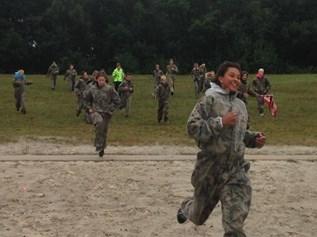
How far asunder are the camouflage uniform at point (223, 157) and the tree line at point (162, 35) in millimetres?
66011

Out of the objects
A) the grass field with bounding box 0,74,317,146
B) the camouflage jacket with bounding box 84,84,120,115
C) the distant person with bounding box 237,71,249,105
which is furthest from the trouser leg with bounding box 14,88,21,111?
the camouflage jacket with bounding box 84,84,120,115

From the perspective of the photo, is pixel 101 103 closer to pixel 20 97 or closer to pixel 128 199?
pixel 128 199

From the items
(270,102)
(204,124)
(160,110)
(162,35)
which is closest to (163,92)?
(160,110)

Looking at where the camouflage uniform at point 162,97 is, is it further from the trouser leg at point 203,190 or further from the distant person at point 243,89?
the trouser leg at point 203,190

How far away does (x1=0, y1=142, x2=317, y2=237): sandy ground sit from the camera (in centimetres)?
816

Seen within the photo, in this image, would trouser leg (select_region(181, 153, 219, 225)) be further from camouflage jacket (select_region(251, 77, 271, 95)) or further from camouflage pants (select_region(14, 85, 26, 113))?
camouflage pants (select_region(14, 85, 26, 113))

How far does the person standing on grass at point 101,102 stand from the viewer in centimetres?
1436

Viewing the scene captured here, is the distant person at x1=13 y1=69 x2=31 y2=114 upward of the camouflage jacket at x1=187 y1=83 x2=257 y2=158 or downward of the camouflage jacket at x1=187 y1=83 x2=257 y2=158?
downward

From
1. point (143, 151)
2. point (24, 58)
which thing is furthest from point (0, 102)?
point (24, 58)

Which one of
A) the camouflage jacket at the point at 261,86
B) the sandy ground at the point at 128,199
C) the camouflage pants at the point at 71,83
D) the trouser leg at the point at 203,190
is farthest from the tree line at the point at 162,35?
the trouser leg at the point at 203,190

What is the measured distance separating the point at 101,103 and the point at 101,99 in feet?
0.33

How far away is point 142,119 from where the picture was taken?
1033 inches

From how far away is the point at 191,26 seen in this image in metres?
75.4

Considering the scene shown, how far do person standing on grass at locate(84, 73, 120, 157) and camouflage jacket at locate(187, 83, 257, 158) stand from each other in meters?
8.07
